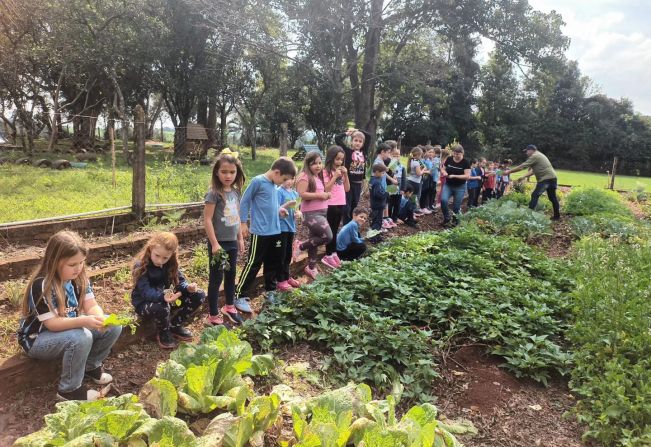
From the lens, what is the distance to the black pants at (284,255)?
4.59 meters

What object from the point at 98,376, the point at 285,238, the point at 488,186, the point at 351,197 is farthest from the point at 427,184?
the point at 98,376

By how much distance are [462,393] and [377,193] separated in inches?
163

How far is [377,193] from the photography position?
705 centimetres

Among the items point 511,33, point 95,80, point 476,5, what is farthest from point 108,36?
point 511,33

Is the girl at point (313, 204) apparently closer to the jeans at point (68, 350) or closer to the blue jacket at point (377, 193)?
the blue jacket at point (377, 193)

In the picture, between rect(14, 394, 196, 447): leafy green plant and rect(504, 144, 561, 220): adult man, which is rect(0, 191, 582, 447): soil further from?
rect(504, 144, 561, 220): adult man

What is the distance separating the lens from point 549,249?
305 inches

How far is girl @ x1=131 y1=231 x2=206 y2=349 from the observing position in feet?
10.9

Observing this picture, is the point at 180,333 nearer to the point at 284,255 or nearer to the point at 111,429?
the point at 284,255

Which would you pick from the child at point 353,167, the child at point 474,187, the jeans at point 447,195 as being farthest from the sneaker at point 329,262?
the child at point 474,187

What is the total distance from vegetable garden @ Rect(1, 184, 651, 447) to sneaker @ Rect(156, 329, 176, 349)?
0.38 meters

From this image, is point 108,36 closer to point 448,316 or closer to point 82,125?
point 82,125

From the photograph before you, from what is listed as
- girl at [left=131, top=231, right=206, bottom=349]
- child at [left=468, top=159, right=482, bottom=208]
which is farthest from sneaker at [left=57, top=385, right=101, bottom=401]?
child at [left=468, top=159, right=482, bottom=208]

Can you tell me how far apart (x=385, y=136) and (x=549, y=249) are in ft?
93.2
